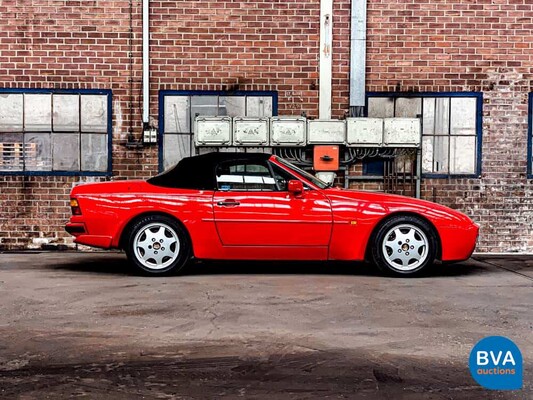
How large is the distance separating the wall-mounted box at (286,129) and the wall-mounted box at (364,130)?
675 mm

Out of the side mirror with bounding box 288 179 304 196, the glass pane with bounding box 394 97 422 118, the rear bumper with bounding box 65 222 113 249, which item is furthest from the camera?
the glass pane with bounding box 394 97 422 118

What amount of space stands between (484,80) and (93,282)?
21.7 ft

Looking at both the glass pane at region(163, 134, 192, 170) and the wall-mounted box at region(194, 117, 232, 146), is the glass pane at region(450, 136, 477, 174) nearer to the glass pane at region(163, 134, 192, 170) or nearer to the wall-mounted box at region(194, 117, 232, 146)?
the wall-mounted box at region(194, 117, 232, 146)

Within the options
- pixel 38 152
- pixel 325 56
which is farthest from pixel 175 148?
pixel 325 56

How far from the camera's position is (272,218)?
790 centimetres

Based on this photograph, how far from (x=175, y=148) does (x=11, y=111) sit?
2.46 m

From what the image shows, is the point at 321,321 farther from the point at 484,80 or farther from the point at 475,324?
the point at 484,80

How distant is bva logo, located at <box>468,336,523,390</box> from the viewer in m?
3.85

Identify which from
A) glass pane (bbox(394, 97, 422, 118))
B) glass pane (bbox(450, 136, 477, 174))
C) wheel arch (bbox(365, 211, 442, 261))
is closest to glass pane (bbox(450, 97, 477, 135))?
glass pane (bbox(450, 136, 477, 174))

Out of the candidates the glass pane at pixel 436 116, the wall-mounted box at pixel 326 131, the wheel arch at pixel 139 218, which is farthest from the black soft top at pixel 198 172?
the glass pane at pixel 436 116

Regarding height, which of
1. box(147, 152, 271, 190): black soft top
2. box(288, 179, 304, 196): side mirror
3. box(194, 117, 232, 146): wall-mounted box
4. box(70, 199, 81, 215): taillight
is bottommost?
box(70, 199, 81, 215): taillight

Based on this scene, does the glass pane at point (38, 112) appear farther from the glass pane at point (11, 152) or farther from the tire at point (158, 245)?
the tire at point (158, 245)

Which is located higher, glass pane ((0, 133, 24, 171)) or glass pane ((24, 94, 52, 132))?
glass pane ((24, 94, 52, 132))

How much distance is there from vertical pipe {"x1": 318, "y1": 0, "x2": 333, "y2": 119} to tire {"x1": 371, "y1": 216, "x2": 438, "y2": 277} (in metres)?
3.42
